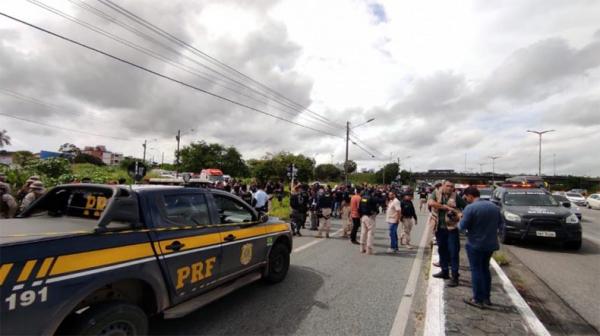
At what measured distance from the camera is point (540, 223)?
8.20 m

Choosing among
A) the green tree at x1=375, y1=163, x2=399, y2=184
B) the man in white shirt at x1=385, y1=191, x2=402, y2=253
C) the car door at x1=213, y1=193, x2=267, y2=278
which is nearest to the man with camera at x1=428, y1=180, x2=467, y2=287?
the man in white shirt at x1=385, y1=191, x2=402, y2=253

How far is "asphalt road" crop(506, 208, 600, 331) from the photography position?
4.63 meters

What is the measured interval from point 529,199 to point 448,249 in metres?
5.99

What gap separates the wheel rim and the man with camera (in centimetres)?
448

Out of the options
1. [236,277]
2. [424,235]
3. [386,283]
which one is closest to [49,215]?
[236,277]

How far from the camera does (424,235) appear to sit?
10656 mm

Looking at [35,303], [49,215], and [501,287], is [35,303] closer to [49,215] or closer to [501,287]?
[49,215]

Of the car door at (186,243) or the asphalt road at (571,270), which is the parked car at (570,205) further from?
the car door at (186,243)

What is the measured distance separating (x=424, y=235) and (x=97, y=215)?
32.4ft

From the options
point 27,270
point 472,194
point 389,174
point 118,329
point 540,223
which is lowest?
point 118,329

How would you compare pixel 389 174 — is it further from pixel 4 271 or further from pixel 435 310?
pixel 4 271

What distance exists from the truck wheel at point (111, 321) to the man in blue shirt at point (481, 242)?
13.2 ft

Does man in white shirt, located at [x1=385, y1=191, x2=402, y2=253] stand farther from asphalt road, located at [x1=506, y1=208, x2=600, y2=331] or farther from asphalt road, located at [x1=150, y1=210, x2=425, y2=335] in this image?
asphalt road, located at [x1=506, y1=208, x2=600, y2=331]

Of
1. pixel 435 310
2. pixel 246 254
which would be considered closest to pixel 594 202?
pixel 435 310
